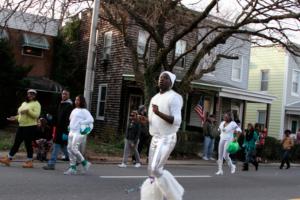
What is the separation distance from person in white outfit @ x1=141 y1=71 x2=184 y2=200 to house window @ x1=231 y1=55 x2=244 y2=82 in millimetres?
23006

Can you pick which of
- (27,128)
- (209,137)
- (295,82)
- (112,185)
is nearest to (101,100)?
(209,137)

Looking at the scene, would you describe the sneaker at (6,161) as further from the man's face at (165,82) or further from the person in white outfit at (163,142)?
the man's face at (165,82)

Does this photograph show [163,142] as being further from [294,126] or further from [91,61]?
[294,126]

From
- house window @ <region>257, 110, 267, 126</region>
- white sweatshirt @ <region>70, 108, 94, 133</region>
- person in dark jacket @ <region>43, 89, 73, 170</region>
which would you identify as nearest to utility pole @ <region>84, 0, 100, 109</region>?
person in dark jacket @ <region>43, 89, 73, 170</region>

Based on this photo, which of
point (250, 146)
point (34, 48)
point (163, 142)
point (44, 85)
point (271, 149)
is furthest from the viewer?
point (34, 48)

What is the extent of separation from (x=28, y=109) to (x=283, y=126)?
24154mm

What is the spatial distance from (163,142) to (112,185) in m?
3.62

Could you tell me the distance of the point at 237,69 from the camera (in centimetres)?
3008

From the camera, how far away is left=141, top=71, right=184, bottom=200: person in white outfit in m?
6.81

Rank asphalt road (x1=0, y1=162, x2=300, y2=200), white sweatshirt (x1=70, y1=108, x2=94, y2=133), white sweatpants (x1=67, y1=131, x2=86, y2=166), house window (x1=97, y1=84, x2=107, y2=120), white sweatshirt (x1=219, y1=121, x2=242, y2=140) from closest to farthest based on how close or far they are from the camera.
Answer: asphalt road (x1=0, y1=162, x2=300, y2=200)
white sweatpants (x1=67, y1=131, x2=86, y2=166)
white sweatshirt (x1=70, y1=108, x2=94, y2=133)
white sweatshirt (x1=219, y1=121, x2=242, y2=140)
house window (x1=97, y1=84, x2=107, y2=120)

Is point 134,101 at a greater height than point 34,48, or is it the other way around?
point 34,48

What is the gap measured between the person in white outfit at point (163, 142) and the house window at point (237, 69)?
23.0 metres

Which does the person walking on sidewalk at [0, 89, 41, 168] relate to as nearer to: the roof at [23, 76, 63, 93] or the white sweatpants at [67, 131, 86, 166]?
the white sweatpants at [67, 131, 86, 166]

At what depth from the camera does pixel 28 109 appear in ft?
39.5
